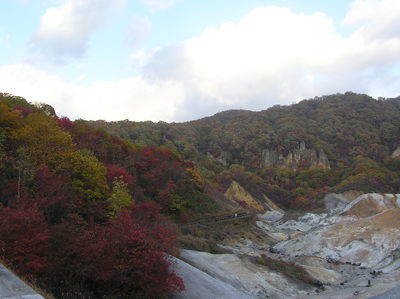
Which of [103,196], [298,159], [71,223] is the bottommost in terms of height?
[71,223]

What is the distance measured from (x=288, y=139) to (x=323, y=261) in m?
128

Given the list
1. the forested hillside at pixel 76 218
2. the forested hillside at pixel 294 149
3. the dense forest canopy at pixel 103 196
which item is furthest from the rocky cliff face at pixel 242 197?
the forested hillside at pixel 76 218

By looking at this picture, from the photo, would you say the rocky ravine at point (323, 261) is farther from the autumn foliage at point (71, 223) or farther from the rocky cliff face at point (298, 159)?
the rocky cliff face at point (298, 159)

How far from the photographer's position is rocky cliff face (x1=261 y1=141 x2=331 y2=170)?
155 m

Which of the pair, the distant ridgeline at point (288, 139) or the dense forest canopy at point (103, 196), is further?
the distant ridgeline at point (288, 139)

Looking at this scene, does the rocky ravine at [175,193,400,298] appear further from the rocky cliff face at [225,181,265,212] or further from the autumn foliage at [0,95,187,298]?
the rocky cliff face at [225,181,265,212]

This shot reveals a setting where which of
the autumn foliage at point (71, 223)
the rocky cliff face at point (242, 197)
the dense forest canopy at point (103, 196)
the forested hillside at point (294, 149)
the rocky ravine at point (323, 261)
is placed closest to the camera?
the autumn foliage at point (71, 223)

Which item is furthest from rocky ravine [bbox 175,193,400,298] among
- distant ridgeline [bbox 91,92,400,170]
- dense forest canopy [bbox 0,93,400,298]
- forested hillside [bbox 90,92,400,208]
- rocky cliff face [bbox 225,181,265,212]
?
distant ridgeline [bbox 91,92,400,170]

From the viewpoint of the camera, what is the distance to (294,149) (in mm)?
161000

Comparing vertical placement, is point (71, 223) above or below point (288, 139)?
below

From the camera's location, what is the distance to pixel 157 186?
173 ft

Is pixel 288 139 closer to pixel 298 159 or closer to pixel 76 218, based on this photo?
pixel 298 159

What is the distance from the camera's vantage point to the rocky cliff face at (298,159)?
509 feet

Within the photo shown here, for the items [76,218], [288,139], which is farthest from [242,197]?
[76,218]
